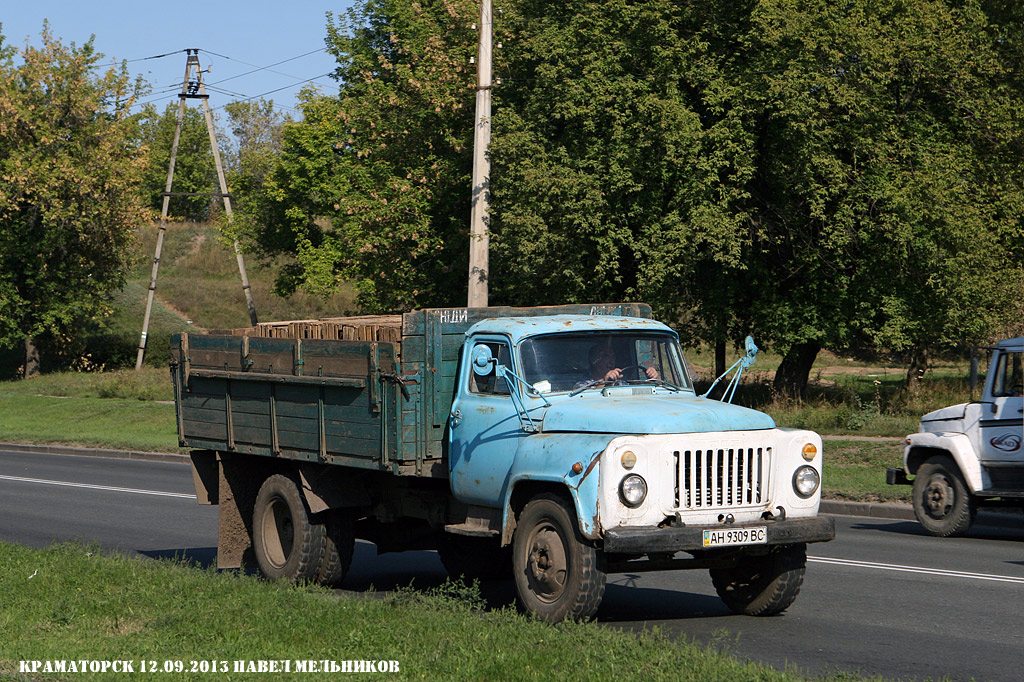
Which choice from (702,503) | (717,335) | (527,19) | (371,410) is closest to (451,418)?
(371,410)

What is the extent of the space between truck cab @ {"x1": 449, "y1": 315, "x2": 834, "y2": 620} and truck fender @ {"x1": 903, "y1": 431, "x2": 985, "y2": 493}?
237 inches

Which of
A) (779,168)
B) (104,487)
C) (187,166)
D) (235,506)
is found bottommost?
(104,487)

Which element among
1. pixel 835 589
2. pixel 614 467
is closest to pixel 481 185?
pixel 835 589

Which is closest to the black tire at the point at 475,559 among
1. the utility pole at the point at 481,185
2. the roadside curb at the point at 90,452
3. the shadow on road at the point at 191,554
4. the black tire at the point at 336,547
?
the black tire at the point at 336,547

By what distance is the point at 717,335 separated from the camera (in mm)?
28156

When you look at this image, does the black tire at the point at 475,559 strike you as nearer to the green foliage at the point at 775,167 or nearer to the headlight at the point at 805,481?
the headlight at the point at 805,481

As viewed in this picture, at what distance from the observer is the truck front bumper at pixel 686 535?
290 inches

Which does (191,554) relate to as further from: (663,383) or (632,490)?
(632,490)

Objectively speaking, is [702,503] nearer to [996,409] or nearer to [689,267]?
[996,409]

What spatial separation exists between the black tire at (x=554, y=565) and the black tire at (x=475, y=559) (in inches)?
90.6

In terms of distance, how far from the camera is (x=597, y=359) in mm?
8844

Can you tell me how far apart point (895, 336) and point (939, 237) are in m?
2.26

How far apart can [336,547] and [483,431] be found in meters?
2.21

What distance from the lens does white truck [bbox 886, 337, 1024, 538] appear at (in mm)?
13586
